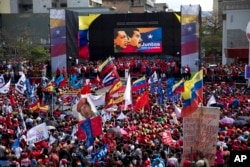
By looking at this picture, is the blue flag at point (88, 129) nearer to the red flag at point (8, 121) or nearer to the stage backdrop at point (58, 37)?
the red flag at point (8, 121)

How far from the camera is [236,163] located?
831 cm

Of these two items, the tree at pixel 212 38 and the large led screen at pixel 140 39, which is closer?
the large led screen at pixel 140 39

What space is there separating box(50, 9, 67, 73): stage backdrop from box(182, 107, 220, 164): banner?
27.2 meters

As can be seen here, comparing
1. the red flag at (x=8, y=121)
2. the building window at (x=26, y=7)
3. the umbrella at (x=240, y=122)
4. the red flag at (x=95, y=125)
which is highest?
the building window at (x=26, y=7)

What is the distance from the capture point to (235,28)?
50750 mm

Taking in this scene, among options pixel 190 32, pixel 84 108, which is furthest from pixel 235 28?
pixel 84 108

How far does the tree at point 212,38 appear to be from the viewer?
70.6 meters

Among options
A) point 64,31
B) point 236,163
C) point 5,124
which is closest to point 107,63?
point 5,124

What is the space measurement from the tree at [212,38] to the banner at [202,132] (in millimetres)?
56925

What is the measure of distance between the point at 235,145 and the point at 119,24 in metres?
30.8

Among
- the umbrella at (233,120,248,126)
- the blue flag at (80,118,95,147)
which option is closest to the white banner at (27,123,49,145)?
the blue flag at (80,118,95,147)

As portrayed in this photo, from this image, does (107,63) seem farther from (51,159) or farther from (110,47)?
(110,47)

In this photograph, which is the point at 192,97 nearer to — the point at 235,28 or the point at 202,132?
the point at 202,132

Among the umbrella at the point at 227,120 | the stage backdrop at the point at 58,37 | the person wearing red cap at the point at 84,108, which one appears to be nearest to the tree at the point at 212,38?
the stage backdrop at the point at 58,37
